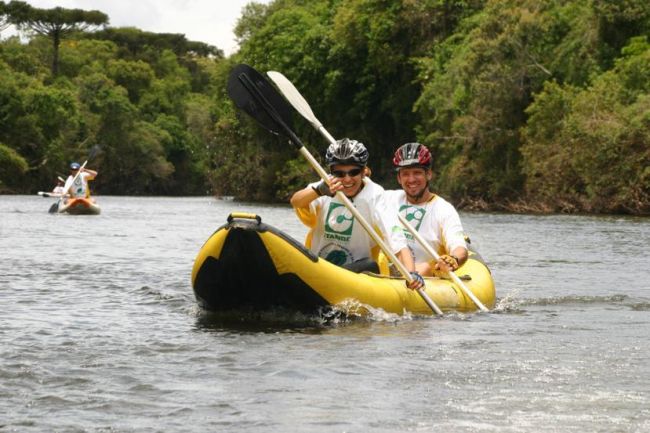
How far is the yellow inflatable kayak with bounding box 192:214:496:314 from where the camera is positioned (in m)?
8.16

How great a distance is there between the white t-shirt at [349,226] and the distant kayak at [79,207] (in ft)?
72.9

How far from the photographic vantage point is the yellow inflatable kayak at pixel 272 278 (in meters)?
8.16

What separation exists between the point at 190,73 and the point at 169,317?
315 feet

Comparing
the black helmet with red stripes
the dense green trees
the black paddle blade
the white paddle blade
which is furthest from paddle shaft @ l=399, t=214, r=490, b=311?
the dense green trees

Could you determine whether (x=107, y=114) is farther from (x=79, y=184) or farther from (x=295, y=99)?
(x=295, y=99)

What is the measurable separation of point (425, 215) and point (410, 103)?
3868 cm

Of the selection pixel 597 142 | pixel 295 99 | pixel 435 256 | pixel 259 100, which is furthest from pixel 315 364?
pixel 597 142

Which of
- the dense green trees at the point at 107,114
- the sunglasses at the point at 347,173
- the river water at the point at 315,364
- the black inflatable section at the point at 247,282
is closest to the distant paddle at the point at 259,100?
the sunglasses at the point at 347,173

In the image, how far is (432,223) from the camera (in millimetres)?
10008

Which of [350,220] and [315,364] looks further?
[350,220]

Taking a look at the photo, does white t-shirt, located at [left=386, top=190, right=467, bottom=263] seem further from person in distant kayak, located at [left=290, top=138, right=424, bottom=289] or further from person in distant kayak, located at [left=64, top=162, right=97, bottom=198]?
person in distant kayak, located at [left=64, top=162, right=97, bottom=198]

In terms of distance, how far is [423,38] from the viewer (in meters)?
46.8

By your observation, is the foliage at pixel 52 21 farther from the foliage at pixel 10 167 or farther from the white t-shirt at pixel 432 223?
→ the white t-shirt at pixel 432 223

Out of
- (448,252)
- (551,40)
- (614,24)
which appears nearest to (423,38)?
(551,40)
